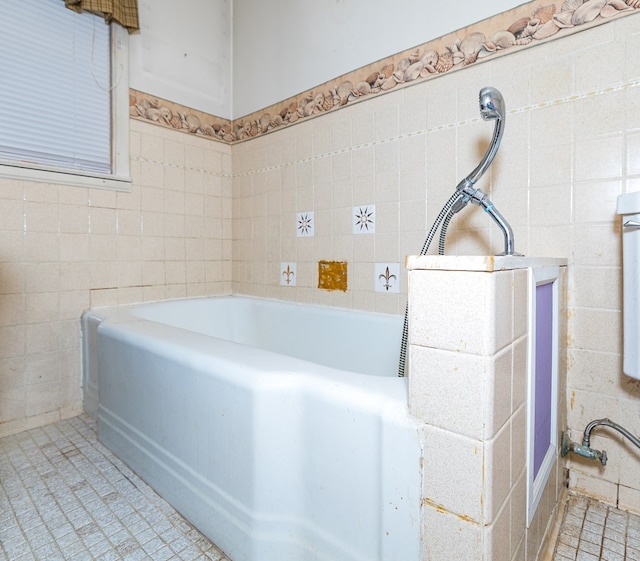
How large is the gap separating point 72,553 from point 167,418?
337 mm

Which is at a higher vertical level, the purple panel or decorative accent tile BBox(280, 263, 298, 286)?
decorative accent tile BBox(280, 263, 298, 286)

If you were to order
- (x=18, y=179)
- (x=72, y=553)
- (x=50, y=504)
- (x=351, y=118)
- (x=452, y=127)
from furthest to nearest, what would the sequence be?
(x=351, y=118) → (x=18, y=179) → (x=452, y=127) → (x=50, y=504) → (x=72, y=553)

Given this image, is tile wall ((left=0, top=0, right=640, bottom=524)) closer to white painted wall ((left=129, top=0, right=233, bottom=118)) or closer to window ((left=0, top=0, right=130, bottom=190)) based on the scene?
window ((left=0, top=0, right=130, bottom=190))

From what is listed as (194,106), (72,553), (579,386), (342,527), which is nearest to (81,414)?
(72,553)

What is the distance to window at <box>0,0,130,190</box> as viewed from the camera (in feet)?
4.77

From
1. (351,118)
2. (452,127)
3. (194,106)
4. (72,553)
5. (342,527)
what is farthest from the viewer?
(194,106)

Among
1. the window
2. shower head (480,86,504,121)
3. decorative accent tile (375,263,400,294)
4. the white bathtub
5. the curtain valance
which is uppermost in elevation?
the curtain valance

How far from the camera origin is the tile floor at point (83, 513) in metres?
0.87

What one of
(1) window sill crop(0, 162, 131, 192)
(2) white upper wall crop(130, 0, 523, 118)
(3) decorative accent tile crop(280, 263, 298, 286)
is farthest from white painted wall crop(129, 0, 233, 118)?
(3) decorative accent tile crop(280, 263, 298, 286)

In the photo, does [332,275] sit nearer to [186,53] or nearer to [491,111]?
[491,111]

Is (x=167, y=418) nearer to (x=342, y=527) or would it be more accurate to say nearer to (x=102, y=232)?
(x=342, y=527)

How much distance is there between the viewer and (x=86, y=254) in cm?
164

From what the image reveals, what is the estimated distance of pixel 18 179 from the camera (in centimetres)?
145

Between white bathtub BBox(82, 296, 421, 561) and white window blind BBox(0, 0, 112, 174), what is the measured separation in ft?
2.76
